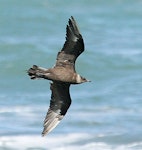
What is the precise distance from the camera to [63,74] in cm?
1559

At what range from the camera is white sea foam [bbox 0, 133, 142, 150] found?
890 inches

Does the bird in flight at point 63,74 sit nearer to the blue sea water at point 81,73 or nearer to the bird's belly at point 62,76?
the bird's belly at point 62,76

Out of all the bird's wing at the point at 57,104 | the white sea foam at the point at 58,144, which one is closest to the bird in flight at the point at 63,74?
the bird's wing at the point at 57,104

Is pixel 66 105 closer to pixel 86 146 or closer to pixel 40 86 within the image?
pixel 86 146

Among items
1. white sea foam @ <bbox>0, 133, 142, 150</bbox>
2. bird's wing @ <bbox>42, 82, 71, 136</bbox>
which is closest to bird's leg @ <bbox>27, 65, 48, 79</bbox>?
bird's wing @ <bbox>42, 82, 71, 136</bbox>

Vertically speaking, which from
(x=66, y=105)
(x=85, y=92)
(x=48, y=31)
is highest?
(x=48, y=31)

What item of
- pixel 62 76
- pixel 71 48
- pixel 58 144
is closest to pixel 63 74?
pixel 62 76

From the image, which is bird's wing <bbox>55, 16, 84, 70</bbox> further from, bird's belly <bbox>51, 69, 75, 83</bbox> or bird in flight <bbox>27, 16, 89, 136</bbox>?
bird's belly <bbox>51, 69, 75, 83</bbox>

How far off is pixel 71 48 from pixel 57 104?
1012mm

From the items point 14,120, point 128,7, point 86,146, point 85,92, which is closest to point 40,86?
point 85,92

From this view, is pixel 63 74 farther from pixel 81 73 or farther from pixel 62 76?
pixel 81 73

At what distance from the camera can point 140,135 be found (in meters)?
23.7

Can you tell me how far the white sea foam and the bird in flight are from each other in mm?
6220

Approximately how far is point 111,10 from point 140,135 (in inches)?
514
